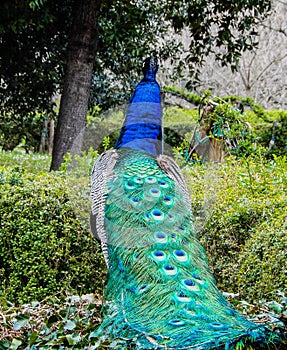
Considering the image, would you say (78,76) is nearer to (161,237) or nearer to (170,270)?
(161,237)

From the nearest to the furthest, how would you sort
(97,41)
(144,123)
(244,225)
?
(144,123) < (244,225) < (97,41)

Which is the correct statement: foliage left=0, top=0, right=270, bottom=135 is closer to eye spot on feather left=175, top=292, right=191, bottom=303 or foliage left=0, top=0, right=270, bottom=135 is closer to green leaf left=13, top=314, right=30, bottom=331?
green leaf left=13, top=314, right=30, bottom=331

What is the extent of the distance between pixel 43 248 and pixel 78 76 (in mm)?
2790

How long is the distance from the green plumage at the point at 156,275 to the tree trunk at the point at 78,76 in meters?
2.71

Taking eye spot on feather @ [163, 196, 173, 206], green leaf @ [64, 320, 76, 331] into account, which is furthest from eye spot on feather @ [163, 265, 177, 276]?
eye spot on feather @ [163, 196, 173, 206]

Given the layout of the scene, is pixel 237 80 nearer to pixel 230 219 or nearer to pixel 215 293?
pixel 230 219

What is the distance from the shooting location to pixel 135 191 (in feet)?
10.3

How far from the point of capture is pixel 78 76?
6.25 meters

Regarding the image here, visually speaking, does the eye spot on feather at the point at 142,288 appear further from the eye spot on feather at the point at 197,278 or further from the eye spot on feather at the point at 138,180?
the eye spot on feather at the point at 138,180

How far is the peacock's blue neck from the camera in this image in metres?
3.62

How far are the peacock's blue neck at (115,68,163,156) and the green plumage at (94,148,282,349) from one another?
0.30 feet

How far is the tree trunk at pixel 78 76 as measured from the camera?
617 cm

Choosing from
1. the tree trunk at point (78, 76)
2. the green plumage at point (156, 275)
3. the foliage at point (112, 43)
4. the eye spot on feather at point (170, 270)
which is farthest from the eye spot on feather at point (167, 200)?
the foliage at point (112, 43)

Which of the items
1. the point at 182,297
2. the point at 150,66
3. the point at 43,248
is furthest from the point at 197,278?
the point at 150,66
